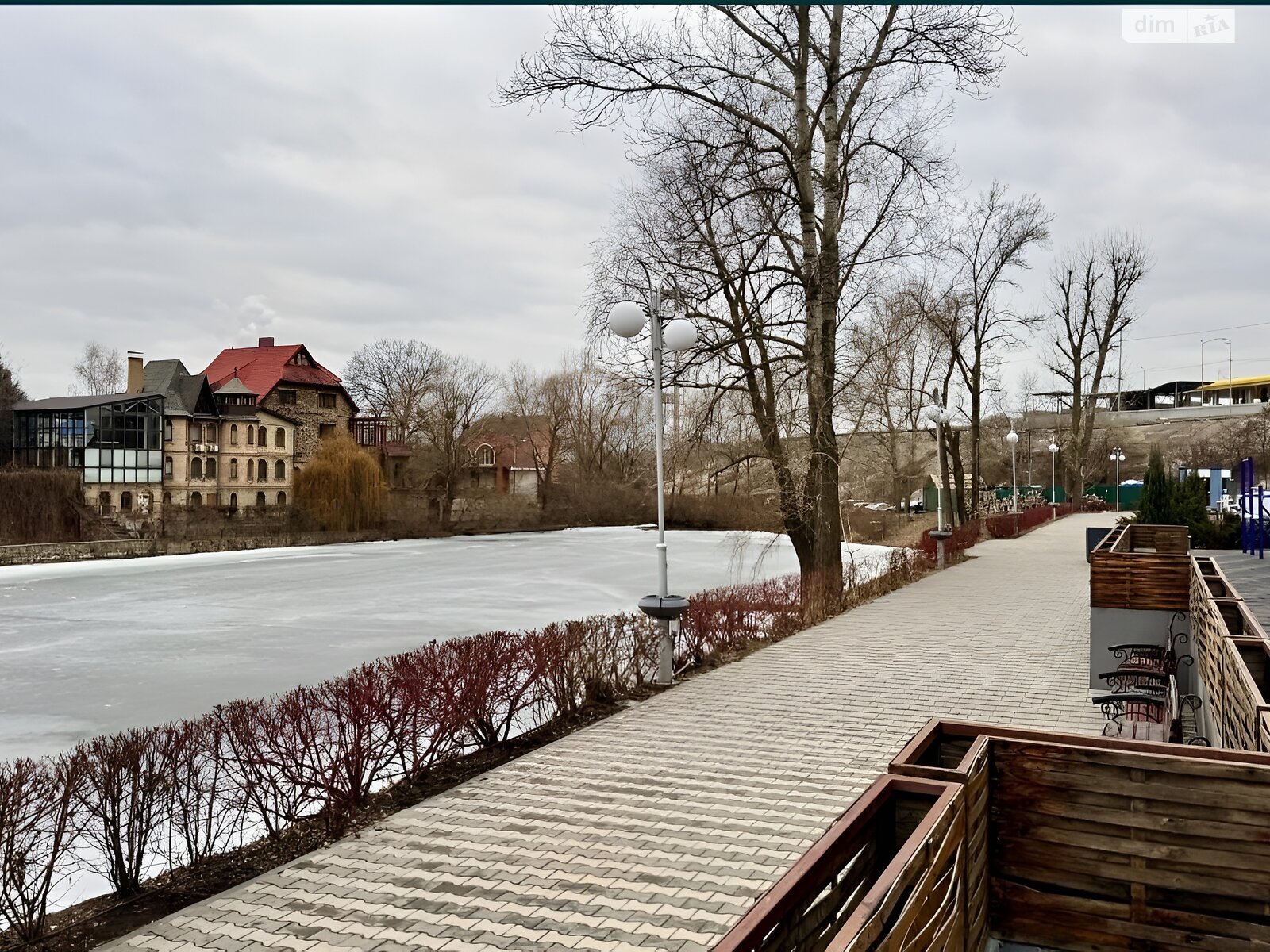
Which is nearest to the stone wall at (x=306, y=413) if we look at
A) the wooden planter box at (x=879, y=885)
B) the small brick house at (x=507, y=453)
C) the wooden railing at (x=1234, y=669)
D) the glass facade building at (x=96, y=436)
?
the glass facade building at (x=96, y=436)

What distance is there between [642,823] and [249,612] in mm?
16313

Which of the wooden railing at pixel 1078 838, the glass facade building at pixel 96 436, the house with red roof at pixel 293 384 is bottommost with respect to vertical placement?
the wooden railing at pixel 1078 838

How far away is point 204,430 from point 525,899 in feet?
177

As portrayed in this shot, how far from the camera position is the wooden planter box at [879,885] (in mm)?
1988

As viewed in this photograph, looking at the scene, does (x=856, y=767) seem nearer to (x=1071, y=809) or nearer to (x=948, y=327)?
(x=1071, y=809)

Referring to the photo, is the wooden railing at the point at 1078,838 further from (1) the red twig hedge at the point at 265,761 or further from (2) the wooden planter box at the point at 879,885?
(1) the red twig hedge at the point at 265,761

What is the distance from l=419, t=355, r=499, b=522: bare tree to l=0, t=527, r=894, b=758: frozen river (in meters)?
18.8

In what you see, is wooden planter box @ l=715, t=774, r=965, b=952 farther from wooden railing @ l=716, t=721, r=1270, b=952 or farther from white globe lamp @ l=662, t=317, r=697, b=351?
white globe lamp @ l=662, t=317, r=697, b=351

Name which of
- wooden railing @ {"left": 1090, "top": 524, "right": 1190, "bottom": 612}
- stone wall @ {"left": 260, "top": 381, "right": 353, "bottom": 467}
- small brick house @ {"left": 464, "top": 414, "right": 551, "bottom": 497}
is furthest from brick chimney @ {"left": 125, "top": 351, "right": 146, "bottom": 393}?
wooden railing @ {"left": 1090, "top": 524, "right": 1190, "bottom": 612}

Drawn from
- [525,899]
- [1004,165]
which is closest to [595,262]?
[525,899]

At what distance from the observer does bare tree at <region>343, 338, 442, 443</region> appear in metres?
61.1

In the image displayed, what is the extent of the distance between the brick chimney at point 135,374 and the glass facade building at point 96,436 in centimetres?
422

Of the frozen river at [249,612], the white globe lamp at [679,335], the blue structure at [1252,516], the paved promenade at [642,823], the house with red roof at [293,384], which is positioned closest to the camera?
the paved promenade at [642,823]

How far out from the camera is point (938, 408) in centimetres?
2116
